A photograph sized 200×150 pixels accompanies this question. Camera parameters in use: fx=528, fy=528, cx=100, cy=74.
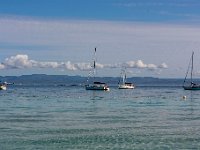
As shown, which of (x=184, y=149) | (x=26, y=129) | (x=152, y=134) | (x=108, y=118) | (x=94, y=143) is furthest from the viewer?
(x=108, y=118)

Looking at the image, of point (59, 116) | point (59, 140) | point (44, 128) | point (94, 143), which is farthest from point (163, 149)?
point (59, 116)

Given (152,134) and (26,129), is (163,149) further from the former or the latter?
(26,129)

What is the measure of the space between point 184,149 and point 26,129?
19.3 meters

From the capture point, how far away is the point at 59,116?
241 ft

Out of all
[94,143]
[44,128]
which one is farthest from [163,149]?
[44,128]

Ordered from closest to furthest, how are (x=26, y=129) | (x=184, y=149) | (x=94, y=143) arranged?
(x=184, y=149) → (x=94, y=143) → (x=26, y=129)

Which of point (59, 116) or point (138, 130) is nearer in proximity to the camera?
point (138, 130)

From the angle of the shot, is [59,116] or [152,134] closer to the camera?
[152,134]

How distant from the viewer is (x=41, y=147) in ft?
147

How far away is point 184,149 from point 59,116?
3175cm

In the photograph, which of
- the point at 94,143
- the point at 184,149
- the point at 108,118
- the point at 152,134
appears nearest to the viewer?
the point at 184,149

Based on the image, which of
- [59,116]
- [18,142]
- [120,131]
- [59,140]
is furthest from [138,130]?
[59,116]

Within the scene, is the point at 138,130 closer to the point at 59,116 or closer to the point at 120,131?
the point at 120,131

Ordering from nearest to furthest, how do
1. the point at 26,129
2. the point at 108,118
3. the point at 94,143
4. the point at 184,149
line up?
the point at 184,149 → the point at 94,143 → the point at 26,129 → the point at 108,118
